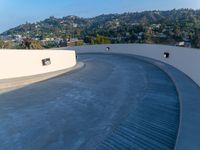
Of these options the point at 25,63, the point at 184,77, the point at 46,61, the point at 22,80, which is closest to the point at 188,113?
the point at 184,77

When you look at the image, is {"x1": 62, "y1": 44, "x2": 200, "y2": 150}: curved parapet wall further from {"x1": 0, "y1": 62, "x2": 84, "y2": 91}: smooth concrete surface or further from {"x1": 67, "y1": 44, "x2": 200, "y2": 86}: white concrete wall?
{"x1": 0, "y1": 62, "x2": 84, "y2": 91}: smooth concrete surface

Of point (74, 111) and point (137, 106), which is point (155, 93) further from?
point (74, 111)

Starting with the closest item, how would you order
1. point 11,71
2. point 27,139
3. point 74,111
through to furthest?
point 27,139 → point 74,111 → point 11,71

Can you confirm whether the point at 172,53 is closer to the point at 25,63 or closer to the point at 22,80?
the point at 25,63

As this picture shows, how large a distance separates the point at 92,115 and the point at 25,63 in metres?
6.06

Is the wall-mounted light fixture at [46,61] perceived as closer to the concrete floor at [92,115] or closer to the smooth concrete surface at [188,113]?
the concrete floor at [92,115]

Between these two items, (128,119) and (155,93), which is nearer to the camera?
(128,119)

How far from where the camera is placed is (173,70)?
1130 cm

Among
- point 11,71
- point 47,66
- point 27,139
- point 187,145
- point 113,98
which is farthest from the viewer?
point 47,66

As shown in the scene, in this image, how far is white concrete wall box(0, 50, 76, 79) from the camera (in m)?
10.5

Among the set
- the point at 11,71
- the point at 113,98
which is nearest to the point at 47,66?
the point at 11,71

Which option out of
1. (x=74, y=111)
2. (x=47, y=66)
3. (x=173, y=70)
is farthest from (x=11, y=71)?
(x=173, y=70)

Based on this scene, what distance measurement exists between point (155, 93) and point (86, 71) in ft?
18.1

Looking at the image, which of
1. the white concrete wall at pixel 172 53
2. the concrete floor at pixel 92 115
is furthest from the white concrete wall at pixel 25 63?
the white concrete wall at pixel 172 53
